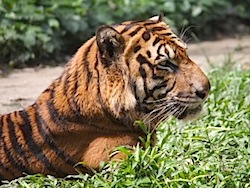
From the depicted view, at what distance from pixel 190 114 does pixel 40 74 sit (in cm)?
381

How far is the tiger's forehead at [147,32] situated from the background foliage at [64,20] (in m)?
3.03

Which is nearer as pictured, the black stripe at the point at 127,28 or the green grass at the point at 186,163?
the green grass at the point at 186,163

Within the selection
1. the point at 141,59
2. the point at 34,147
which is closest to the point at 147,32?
the point at 141,59

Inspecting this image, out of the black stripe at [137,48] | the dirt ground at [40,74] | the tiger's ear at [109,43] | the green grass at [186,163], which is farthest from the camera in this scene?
the dirt ground at [40,74]

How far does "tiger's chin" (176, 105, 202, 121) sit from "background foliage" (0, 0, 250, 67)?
10.1 feet

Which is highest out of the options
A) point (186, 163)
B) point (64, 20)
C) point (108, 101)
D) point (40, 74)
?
point (108, 101)

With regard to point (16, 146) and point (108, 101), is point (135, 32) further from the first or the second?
point (16, 146)

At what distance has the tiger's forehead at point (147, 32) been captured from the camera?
17.4ft

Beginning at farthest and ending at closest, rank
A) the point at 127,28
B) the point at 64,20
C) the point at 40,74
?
1. the point at 64,20
2. the point at 40,74
3. the point at 127,28

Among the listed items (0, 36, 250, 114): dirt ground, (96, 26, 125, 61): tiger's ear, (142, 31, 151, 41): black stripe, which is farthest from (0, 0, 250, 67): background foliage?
(96, 26, 125, 61): tiger's ear

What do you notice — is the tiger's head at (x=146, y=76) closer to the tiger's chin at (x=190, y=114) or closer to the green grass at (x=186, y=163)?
the tiger's chin at (x=190, y=114)

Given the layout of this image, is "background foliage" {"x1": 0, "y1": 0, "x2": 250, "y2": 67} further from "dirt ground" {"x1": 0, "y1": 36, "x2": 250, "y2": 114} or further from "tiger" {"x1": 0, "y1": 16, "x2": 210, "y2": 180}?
"tiger" {"x1": 0, "y1": 16, "x2": 210, "y2": 180}

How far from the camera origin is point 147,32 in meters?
5.31

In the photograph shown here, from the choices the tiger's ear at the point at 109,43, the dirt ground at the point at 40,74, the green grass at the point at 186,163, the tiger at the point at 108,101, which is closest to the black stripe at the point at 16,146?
the tiger at the point at 108,101
